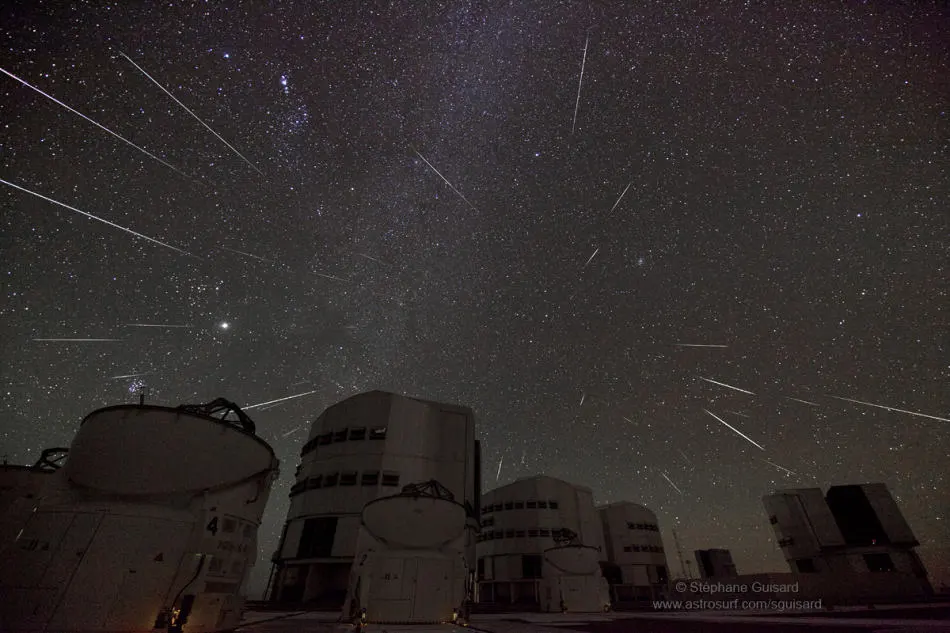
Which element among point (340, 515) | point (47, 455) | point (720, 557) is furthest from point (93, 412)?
point (720, 557)

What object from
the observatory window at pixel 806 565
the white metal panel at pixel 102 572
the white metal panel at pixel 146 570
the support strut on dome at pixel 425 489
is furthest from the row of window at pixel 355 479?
the observatory window at pixel 806 565

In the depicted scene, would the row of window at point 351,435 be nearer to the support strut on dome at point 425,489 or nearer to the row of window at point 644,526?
the support strut on dome at point 425,489

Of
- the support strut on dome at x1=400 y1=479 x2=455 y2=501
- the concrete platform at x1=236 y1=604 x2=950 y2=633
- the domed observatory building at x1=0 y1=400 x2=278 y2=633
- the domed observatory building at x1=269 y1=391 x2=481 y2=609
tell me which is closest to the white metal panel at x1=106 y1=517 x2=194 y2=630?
the domed observatory building at x1=0 y1=400 x2=278 y2=633

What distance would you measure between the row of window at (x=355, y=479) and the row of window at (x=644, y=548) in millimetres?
40556

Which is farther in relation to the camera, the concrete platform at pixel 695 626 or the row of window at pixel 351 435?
the row of window at pixel 351 435

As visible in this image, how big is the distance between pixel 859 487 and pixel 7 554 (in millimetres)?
55447

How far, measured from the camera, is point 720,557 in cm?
5197

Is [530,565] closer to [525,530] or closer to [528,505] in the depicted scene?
[525,530]

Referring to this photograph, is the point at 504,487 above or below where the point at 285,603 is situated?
above

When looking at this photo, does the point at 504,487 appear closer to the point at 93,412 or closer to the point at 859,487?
the point at 859,487

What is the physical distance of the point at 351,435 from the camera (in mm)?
35625

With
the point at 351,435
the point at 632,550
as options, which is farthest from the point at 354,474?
the point at 632,550

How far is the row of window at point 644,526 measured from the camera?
186ft

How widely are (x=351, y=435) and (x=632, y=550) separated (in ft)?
147
